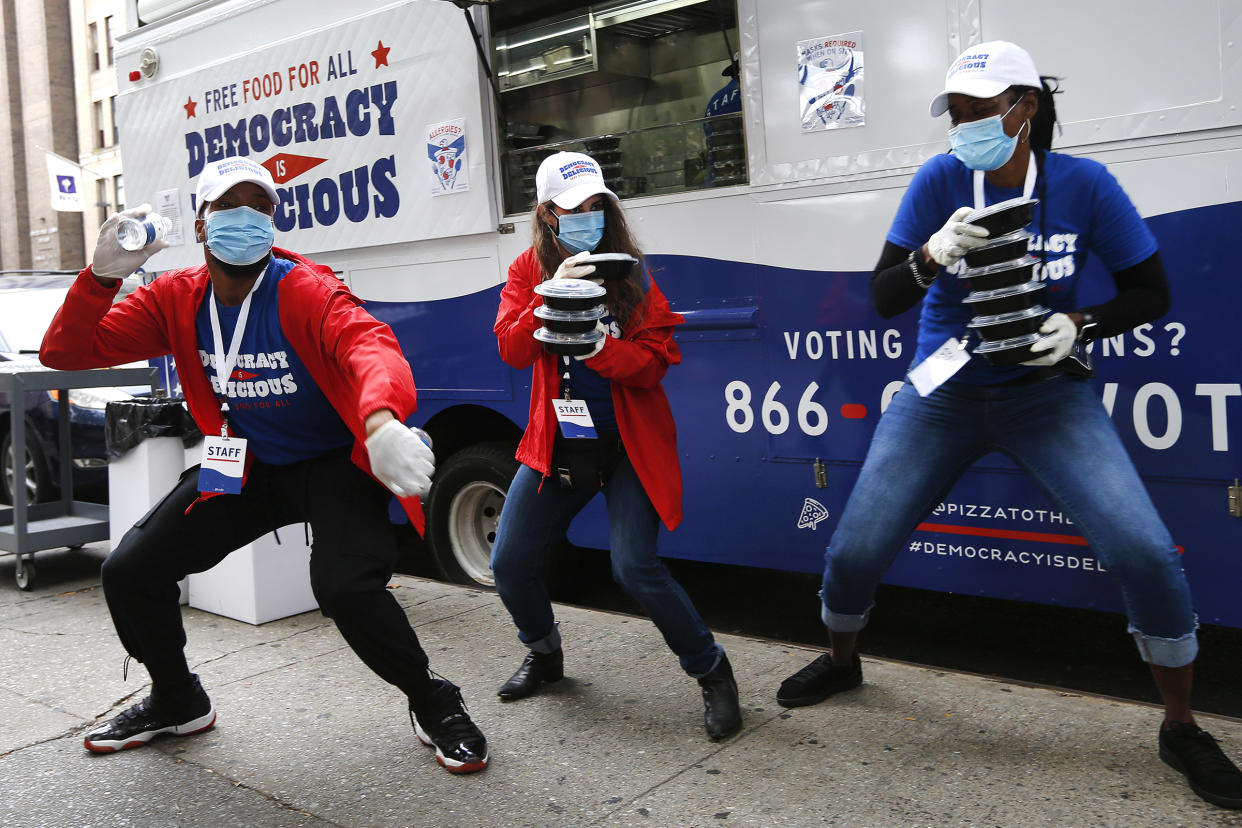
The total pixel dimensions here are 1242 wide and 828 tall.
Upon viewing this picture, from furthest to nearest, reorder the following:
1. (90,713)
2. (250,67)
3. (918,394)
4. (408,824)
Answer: (250,67), (90,713), (918,394), (408,824)

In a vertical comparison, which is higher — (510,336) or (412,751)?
(510,336)

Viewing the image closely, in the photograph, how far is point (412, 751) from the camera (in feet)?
11.6

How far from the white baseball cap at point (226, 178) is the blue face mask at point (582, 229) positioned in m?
0.87

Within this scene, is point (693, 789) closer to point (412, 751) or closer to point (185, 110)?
point (412, 751)

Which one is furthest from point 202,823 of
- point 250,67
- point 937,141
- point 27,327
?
point 27,327

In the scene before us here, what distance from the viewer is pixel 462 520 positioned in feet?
18.2

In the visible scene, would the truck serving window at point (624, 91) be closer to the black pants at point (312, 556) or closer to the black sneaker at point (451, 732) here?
the black pants at point (312, 556)

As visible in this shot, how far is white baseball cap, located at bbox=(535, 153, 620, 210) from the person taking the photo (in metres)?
3.42

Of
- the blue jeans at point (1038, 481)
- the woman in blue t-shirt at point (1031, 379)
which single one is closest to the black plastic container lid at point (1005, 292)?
the woman in blue t-shirt at point (1031, 379)

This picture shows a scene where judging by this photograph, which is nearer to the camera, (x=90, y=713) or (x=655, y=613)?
(x=655, y=613)

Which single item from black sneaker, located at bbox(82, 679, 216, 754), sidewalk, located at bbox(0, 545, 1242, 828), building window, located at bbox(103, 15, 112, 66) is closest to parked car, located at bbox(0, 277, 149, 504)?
sidewalk, located at bbox(0, 545, 1242, 828)

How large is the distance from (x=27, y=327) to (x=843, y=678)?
7.16 metres

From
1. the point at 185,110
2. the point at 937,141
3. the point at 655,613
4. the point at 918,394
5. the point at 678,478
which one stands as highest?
the point at 185,110

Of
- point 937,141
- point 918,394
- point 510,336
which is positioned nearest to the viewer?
point 918,394
